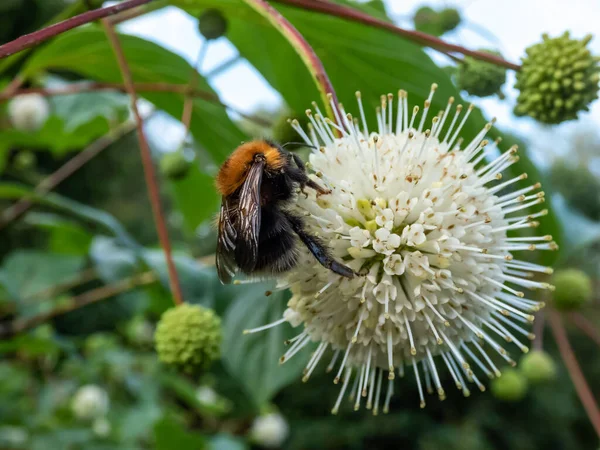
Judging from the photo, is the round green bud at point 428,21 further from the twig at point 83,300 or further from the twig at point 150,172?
the twig at point 83,300

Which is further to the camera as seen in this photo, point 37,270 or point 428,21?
point 37,270

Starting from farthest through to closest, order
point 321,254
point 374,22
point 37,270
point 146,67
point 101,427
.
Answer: point 101,427
point 37,270
point 146,67
point 374,22
point 321,254

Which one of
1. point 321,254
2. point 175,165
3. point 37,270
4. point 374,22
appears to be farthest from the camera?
point 37,270

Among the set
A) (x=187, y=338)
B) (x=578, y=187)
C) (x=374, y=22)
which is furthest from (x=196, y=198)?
(x=578, y=187)

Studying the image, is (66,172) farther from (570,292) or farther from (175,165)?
(570,292)

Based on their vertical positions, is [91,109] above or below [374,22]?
above

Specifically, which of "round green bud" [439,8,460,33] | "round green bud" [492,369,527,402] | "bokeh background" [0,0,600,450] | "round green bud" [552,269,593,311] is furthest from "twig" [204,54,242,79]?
"round green bud" [492,369,527,402]

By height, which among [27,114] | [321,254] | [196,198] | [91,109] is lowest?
[321,254]
